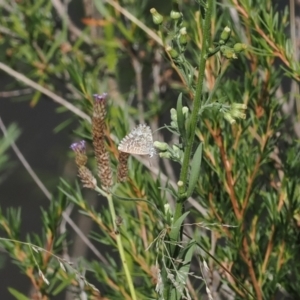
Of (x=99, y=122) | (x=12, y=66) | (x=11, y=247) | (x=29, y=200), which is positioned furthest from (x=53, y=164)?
(x=99, y=122)

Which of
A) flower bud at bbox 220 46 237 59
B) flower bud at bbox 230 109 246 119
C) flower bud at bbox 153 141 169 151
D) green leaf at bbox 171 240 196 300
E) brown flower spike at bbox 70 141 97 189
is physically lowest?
green leaf at bbox 171 240 196 300

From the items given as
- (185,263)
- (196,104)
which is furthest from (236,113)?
(185,263)

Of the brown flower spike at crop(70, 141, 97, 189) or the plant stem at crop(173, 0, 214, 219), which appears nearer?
the plant stem at crop(173, 0, 214, 219)

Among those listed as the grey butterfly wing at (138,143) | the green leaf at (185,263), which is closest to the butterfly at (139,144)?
the grey butterfly wing at (138,143)

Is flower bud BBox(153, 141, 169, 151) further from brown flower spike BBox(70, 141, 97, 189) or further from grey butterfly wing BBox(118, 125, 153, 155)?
brown flower spike BBox(70, 141, 97, 189)

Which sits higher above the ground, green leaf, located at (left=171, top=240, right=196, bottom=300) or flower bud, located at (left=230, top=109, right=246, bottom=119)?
flower bud, located at (left=230, top=109, right=246, bottom=119)

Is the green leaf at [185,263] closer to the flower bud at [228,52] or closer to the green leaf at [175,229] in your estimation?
the green leaf at [175,229]

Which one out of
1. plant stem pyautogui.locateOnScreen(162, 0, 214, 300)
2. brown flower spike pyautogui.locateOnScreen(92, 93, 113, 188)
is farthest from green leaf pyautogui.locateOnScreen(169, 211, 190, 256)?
brown flower spike pyautogui.locateOnScreen(92, 93, 113, 188)

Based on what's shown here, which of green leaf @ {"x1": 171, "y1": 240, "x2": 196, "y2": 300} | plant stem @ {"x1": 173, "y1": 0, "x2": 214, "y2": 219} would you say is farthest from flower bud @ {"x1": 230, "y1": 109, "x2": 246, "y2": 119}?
green leaf @ {"x1": 171, "y1": 240, "x2": 196, "y2": 300}

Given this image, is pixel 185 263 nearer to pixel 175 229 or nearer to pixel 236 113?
pixel 175 229
